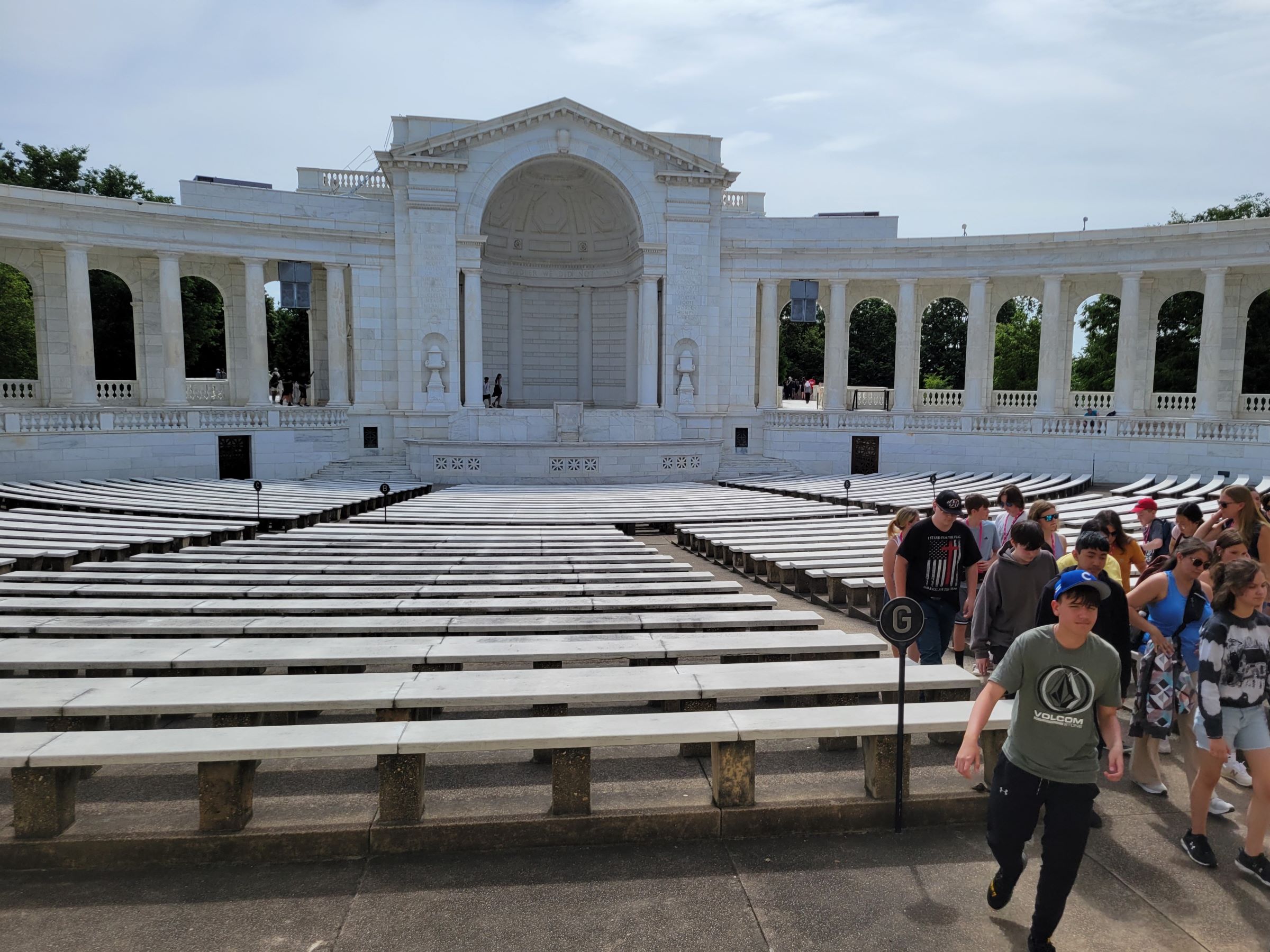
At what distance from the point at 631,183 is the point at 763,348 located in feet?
33.3

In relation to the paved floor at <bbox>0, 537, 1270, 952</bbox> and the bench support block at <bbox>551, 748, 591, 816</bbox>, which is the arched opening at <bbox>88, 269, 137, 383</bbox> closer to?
the paved floor at <bbox>0, 537, 1270, 952</bbox>

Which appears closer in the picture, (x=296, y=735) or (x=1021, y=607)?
(x=296, y=735)

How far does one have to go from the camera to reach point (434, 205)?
120 ft

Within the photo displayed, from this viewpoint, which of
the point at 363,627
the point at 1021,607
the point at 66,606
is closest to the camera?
the point at 1021,607

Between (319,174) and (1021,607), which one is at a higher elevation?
(319,174)

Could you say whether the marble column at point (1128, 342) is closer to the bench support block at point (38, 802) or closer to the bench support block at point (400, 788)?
the bench support block at point (400, 788)

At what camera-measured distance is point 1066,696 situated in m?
5.39

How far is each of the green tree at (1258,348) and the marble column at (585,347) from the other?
35357mm

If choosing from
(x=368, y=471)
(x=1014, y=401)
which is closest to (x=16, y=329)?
(x=368, y=471)

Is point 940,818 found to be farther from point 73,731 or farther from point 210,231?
point 210,231

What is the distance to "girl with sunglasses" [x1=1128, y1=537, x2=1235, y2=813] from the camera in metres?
7.38

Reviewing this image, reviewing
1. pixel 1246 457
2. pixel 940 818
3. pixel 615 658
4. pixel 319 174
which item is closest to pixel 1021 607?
pixel 940 818

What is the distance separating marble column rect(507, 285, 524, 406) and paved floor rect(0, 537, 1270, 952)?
38266mm

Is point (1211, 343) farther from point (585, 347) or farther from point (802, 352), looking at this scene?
point (802, 352)
